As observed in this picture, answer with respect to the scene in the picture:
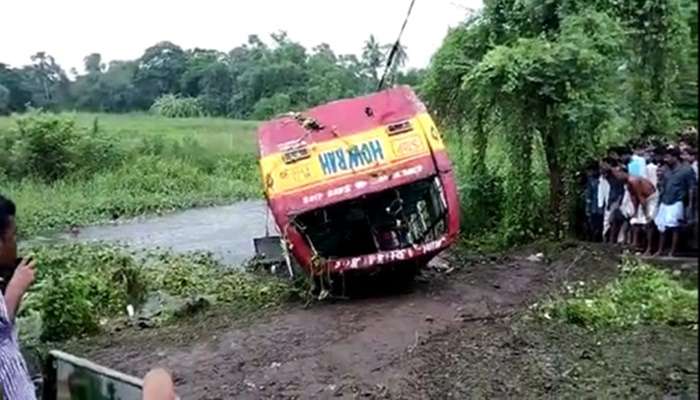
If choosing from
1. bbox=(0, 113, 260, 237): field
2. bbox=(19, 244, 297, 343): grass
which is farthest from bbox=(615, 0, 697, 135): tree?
bbox=(0, 113, 260, 237): field

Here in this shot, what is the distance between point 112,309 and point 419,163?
170 inches

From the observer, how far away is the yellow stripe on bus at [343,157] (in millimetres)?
11422

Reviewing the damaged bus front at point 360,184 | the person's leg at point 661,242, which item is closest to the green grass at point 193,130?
the damaged bus front at point 360,184

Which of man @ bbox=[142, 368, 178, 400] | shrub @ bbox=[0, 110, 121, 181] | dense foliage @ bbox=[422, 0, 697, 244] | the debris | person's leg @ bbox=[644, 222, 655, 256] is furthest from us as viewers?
shrub @ bbox=[0, 110, 121, 181]

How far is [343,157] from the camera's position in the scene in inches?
456

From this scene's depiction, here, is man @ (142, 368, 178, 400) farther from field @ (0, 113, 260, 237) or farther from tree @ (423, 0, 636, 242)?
field @ (0, 113, 260, 237)

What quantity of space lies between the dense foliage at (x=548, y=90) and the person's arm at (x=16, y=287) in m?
10.3

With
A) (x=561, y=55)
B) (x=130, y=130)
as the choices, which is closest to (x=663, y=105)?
(x=561, y=55)

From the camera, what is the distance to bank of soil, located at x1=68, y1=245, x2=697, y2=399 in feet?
25.5

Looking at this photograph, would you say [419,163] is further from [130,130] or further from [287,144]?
[130,130]

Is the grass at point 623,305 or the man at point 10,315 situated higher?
the man at point 10,315

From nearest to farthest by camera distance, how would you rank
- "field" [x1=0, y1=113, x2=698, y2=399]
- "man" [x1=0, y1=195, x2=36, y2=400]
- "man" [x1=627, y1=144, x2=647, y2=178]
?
"man" [x1=0, y1=195, x2=36, y2=400], "field" [x1=0, y1=113, x2=698, y2=399], "man" [x1=627, y1=144, x2=647, y2=178]

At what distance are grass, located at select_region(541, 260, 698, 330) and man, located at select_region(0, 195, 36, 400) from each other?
632 centimetres

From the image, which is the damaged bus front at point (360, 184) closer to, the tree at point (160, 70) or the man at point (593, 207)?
the man at point (593, 207)
